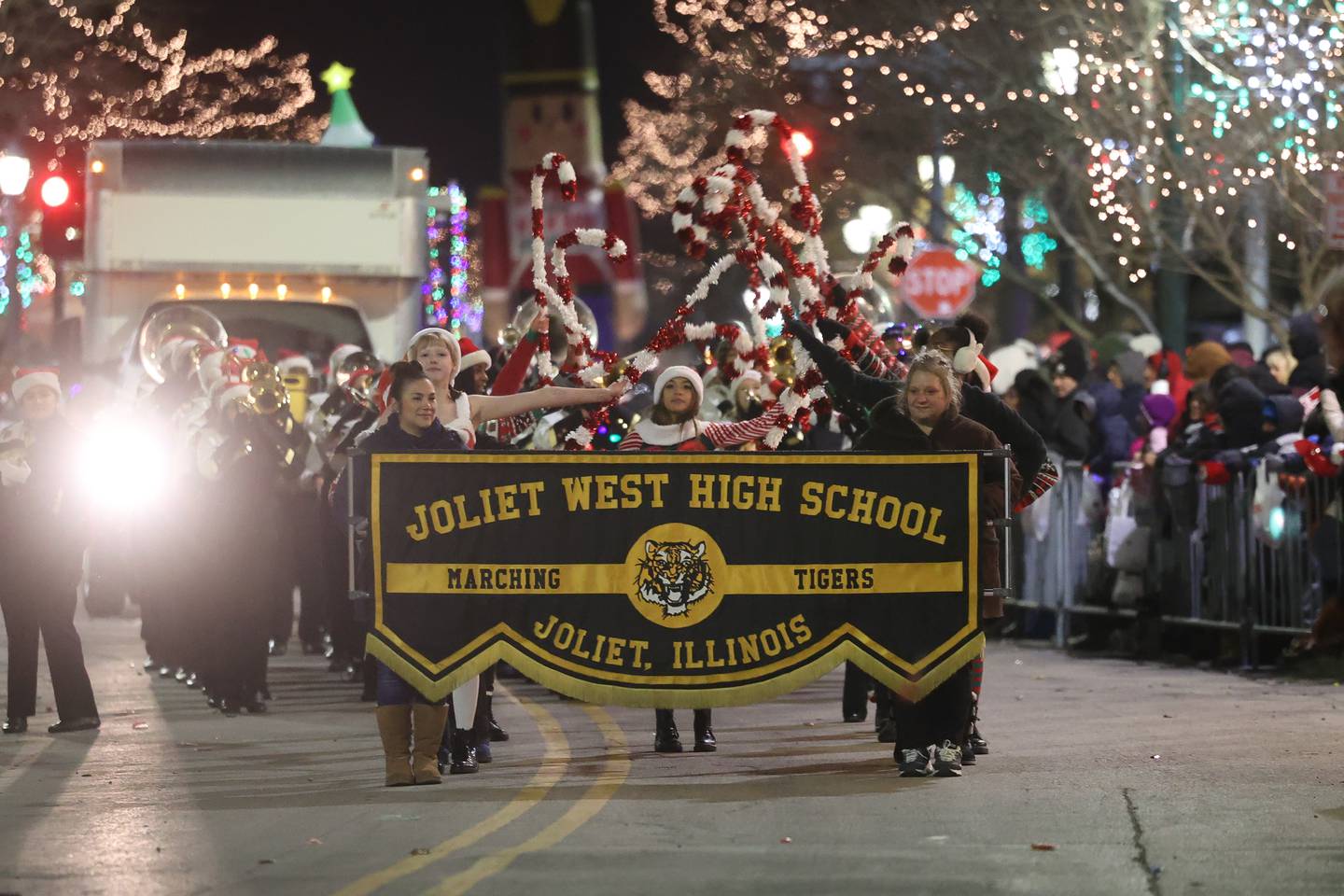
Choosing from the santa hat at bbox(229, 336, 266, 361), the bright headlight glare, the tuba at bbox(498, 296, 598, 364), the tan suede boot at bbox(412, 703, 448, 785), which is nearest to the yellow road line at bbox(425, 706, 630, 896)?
the tan suede boot at bbox(412, 703, 448, 785)

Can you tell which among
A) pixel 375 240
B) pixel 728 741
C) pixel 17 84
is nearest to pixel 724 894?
pixel 728 741

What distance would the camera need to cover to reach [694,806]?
10.6 m

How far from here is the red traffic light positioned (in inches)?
976

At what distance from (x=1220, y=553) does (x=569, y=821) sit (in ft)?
26.2

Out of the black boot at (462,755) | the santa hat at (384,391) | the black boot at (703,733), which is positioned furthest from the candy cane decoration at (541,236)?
the black boot at (462,755)

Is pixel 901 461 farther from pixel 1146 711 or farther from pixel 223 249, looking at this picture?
pixel 223 249

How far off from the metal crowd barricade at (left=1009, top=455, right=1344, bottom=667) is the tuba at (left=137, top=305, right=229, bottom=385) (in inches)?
247

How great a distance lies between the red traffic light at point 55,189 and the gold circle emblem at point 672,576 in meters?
14.5

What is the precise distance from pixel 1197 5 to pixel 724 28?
688 inches

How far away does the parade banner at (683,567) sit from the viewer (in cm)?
1143

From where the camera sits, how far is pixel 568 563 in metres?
11.5

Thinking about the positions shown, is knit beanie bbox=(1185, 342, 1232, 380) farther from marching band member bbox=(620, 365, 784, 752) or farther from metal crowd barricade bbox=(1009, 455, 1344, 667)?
marching band member bbox=(620, 365, 784, 752)

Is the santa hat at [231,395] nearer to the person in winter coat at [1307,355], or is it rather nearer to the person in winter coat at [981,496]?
the person in winter coat at [981,496]

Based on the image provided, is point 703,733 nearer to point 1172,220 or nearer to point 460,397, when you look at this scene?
point 460,397
